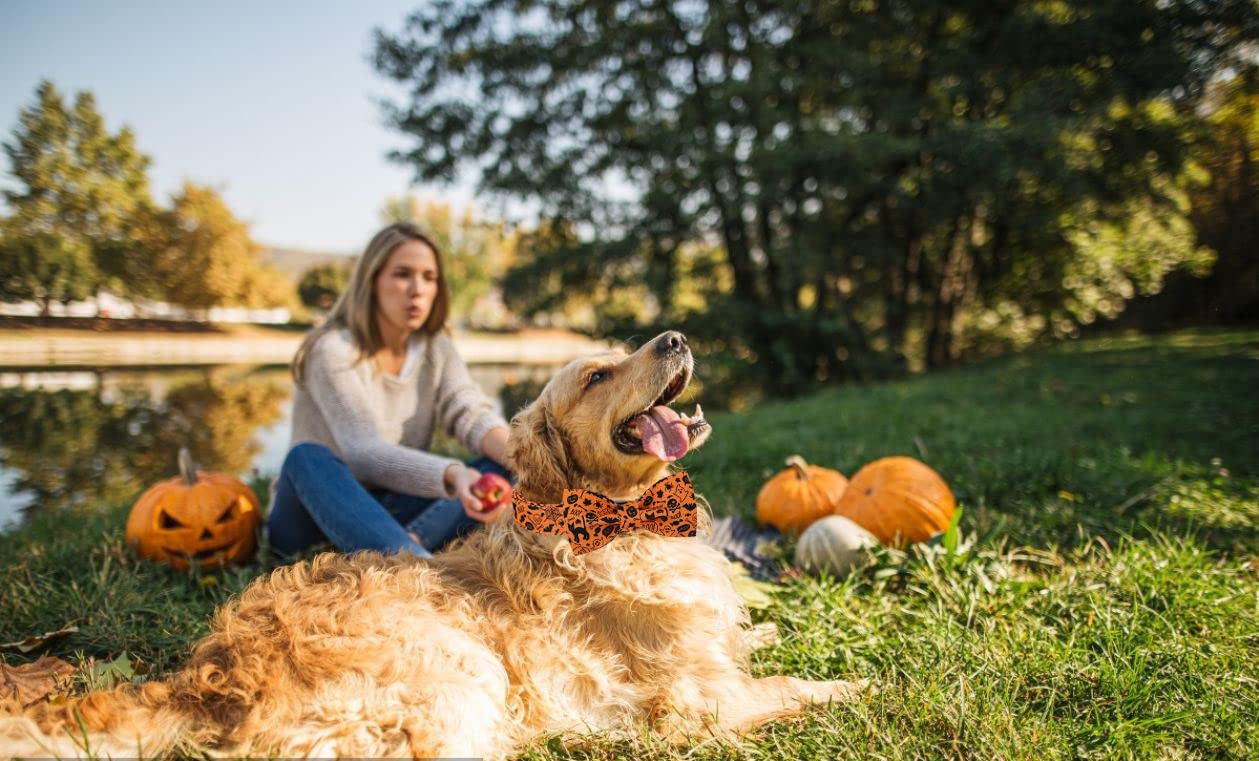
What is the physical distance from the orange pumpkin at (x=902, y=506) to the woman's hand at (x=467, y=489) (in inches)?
76.7

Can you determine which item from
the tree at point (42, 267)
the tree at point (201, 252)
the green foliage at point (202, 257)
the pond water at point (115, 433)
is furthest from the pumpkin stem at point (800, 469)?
the tree at point (201, 252)

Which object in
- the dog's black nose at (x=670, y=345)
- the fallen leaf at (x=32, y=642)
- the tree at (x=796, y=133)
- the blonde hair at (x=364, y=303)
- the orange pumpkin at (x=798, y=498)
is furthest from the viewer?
the tree at (x=796, y=133)

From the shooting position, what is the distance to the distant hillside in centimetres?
4100

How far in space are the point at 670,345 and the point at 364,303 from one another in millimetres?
2284

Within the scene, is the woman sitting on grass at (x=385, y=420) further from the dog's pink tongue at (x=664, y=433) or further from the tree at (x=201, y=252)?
the tree at (x=201, y=252)

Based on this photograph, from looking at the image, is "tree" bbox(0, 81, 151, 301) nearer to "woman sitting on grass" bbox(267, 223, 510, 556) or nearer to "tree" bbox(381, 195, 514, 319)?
"woman sitting on grass" bbox(267, 223, 510, 556)

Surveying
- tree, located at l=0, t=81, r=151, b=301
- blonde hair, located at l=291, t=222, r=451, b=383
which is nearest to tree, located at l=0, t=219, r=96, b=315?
tree, located at l=0, t=81, r=151, b=301

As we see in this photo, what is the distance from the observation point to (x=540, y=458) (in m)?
2.47

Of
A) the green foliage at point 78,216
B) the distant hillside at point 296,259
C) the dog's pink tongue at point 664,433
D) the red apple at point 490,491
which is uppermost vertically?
the distant hillside at point 296,259

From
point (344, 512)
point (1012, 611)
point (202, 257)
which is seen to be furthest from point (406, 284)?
Answer: point (202, 257)

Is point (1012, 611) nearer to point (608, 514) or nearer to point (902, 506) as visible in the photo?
point (902, 506)

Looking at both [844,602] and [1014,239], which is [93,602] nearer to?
[844,602]

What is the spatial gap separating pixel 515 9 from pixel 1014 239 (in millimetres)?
15334

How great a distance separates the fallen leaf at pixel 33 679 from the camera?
2123 mm
